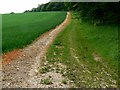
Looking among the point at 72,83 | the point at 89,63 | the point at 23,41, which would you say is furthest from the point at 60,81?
the point at 23,41

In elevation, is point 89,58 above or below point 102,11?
below

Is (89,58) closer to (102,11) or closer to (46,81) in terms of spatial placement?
(46,81)

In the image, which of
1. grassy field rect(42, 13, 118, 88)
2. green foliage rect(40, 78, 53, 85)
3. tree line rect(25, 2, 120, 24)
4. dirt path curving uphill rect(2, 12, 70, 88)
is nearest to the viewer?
green foliage rect(40, 78, 53, 85)

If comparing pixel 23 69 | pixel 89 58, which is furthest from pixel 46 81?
pixel 89 58

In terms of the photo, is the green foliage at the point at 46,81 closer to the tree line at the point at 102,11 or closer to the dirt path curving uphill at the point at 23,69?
the dirt path curving uphill at the point at 23,69

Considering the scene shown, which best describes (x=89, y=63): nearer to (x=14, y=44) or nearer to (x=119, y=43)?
(x=119, y=43)

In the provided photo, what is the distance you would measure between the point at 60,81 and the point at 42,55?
8374mm

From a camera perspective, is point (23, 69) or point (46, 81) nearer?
point (46, 81)

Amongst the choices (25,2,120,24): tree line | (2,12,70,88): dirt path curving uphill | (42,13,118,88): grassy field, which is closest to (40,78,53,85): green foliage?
(2,12,70,88): dirt path curving uphill

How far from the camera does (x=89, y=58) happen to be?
2536 cm

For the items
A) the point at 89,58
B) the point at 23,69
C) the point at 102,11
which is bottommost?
the point at 89,58

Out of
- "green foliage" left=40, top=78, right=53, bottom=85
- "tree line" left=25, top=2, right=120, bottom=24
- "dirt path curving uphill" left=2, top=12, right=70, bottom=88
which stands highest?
"tree line" left=25, top=2, right=120, bottom=24

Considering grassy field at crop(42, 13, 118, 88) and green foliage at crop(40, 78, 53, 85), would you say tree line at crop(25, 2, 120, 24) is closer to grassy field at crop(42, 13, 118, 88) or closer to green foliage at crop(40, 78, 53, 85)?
grassy field at crop(42, 13, 118, 88)

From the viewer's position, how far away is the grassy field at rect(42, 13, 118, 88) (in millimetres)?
18766
